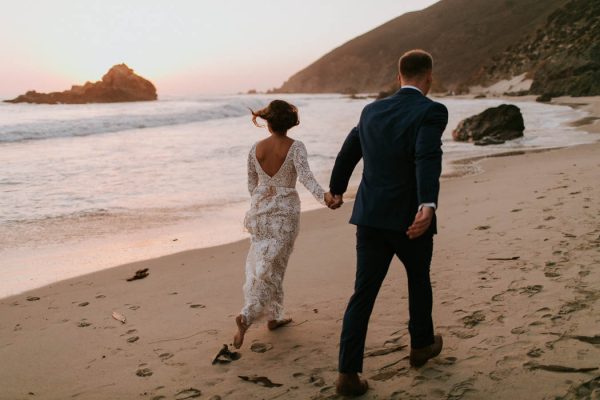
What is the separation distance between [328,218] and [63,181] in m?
7.58

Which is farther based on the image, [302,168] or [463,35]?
[463,35]

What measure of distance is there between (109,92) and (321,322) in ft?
272

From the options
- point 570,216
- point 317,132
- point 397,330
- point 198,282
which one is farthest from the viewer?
point 317,132

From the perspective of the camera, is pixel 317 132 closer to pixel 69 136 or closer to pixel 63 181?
pixel 69 136

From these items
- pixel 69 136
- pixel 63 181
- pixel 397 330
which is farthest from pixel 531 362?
pixel 69 136

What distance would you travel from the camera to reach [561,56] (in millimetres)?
61312

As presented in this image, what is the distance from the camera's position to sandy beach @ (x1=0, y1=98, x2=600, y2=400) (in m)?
3.17

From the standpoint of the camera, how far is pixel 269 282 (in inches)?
162

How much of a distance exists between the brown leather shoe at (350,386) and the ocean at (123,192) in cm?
389

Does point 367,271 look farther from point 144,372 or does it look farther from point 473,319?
point 144,372

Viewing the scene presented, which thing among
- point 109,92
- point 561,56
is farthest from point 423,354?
point 109,92

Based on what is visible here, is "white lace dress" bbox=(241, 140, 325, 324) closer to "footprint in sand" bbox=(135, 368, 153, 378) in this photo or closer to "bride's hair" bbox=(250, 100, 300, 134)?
"bride's hair" bbox=(250, 100, 300, 134)

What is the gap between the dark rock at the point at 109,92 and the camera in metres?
72.9

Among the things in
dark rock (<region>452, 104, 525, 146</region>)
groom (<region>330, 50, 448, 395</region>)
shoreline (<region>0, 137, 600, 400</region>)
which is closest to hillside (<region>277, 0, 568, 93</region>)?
dark rock (<region>452, 104, 525, 146</region>)
